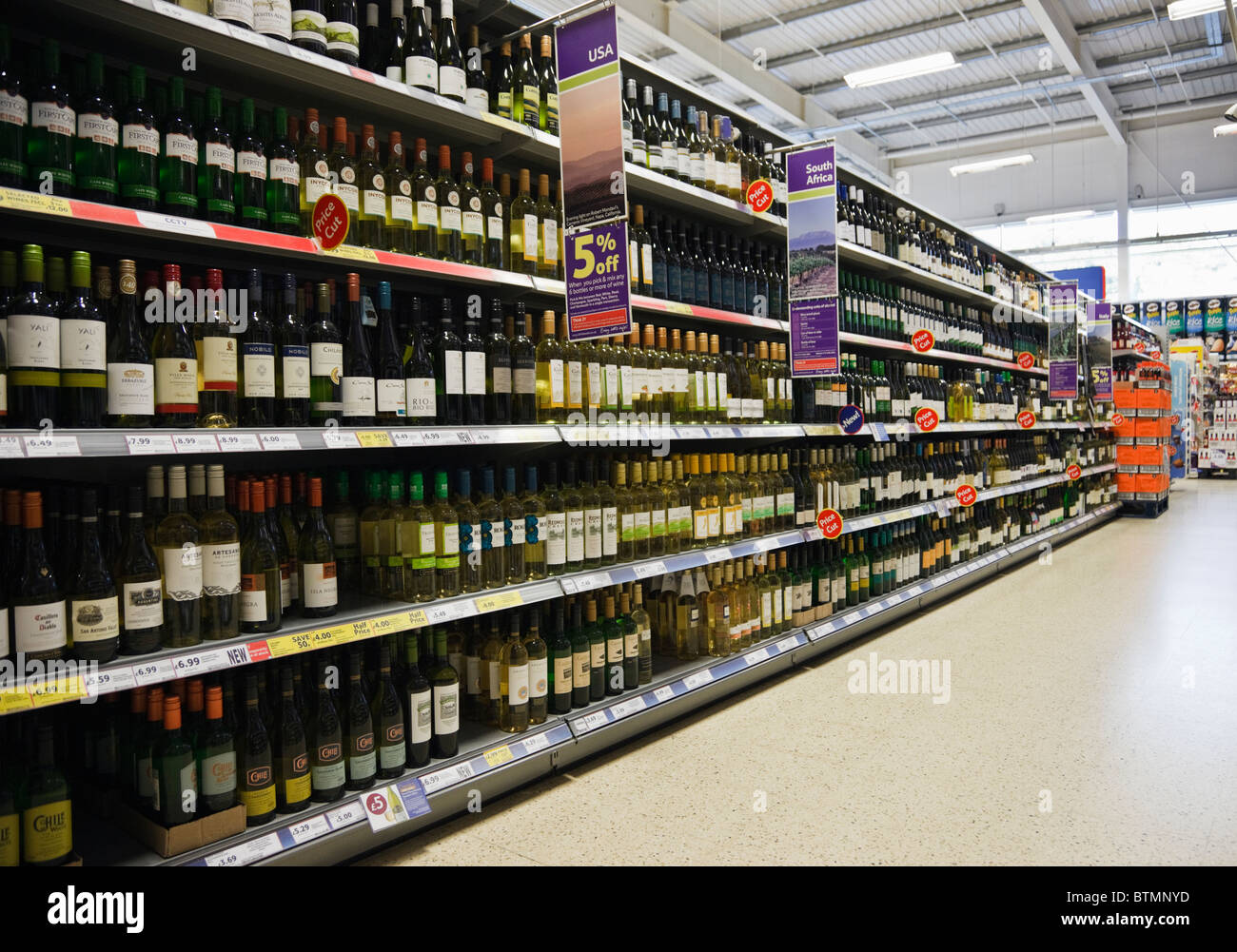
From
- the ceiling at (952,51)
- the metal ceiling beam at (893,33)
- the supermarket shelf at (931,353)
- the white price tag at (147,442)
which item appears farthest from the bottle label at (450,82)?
the metal ceiling beam at (893,33)

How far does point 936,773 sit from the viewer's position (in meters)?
2.77

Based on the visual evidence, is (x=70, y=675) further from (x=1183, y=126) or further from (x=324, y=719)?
(x=1183, y=126)

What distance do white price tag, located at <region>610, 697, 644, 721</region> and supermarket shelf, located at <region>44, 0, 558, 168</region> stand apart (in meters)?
2.02

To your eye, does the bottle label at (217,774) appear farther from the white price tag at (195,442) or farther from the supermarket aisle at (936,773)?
the white price tag at (195,442)

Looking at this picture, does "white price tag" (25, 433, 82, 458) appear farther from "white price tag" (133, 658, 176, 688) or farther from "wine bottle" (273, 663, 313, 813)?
"wine bottle" (273, 663, 313, 813)

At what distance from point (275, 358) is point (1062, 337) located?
8289 millimetres

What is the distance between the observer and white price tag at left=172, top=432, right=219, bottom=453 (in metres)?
1.80

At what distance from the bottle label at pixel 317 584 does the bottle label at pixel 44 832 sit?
2.23 feet

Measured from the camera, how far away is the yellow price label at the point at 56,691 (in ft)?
5.25

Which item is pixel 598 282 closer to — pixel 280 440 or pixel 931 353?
pixel 280 440

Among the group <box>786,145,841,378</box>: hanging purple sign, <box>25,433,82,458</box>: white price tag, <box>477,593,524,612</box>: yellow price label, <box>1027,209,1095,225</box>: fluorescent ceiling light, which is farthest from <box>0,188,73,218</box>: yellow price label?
<box>1027,209,1095,225</box>: fluorescent ceiling light

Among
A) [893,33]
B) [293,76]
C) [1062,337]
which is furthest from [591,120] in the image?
[893,33]

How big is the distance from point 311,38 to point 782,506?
2809mm
